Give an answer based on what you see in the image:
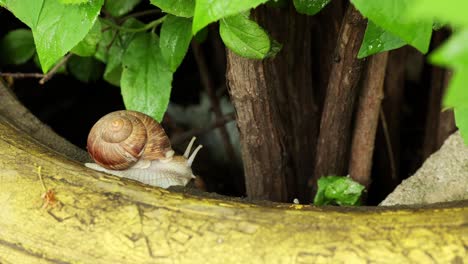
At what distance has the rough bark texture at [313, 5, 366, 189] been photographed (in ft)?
2.53

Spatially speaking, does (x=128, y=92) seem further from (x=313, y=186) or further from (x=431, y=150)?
(x=431, y=150)

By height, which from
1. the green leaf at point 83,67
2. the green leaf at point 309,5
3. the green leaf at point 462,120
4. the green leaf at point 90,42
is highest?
the green leaf at point 309,5

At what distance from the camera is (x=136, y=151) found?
3.09ft

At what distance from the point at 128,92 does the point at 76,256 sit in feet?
1.11

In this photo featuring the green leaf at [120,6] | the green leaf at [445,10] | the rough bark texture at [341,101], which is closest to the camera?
the green leaf at [445,10]

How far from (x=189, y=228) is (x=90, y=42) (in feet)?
1.09

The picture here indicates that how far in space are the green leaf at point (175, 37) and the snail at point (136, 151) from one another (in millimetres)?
91

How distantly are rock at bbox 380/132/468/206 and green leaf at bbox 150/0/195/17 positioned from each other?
35 cm

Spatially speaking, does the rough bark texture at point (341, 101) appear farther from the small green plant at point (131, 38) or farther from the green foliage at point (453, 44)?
the green foliage at point (453, 44)

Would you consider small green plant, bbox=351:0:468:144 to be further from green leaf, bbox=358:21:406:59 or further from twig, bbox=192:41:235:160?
twig, bbox=192:41:235:160

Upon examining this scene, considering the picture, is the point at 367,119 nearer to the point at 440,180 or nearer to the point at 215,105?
the point at 440,180

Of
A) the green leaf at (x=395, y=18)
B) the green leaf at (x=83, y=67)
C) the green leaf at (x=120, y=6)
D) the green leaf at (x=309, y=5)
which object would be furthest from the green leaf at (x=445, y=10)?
the green leaf at (x=83, y=67)

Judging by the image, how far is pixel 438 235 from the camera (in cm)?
59

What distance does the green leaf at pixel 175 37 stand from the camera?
0.83m
